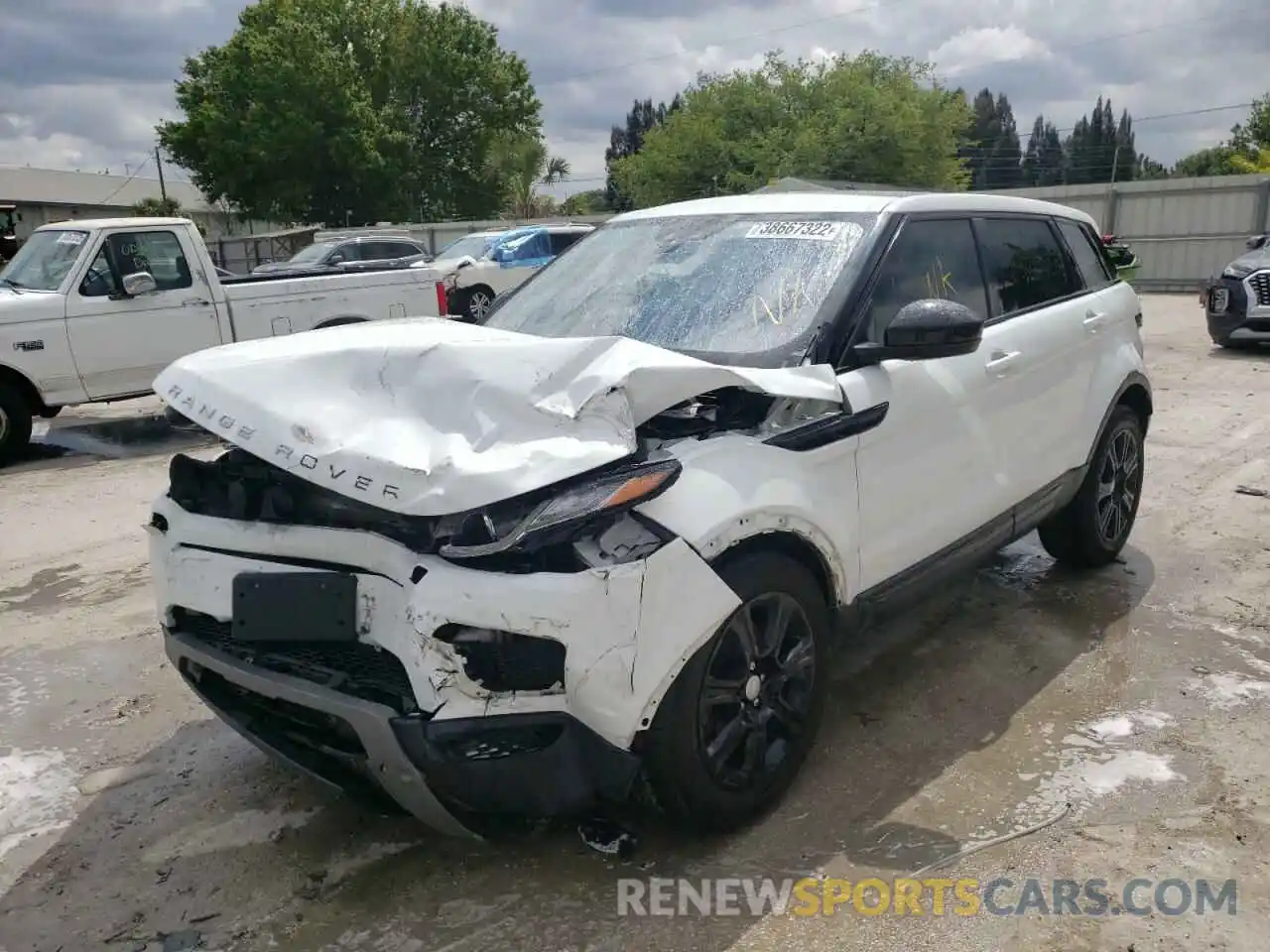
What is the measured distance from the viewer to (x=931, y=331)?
10.3 ft

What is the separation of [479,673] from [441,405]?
2.44ft

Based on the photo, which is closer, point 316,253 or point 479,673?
point 479,673

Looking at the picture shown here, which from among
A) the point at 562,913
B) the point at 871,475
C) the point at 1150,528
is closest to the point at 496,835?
the point at 562,913

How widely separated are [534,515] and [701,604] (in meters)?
0.50

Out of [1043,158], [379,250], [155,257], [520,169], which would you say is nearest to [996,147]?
[1043,158]

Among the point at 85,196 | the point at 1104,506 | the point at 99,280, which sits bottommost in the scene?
the point at 1104,506

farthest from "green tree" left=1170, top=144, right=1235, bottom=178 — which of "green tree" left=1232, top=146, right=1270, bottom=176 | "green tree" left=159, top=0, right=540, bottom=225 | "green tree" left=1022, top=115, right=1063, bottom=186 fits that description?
"green tree" left=159, top=0, right=540, bottom=225

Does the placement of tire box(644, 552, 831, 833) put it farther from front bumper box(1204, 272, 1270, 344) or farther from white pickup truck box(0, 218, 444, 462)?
front bumper box(1204, 272, 1270, 344)

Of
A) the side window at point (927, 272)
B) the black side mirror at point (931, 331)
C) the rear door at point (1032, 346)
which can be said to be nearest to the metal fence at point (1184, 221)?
the rear door at point (1032, 346)

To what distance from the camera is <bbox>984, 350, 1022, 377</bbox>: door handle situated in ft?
12.9

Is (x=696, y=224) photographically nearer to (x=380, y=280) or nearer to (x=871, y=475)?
(x=871, y=475)

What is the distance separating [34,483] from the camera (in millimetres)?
7828

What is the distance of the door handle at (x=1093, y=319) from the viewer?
15.3 ft

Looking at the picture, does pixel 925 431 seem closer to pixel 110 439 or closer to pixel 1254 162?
pixel 110 439
